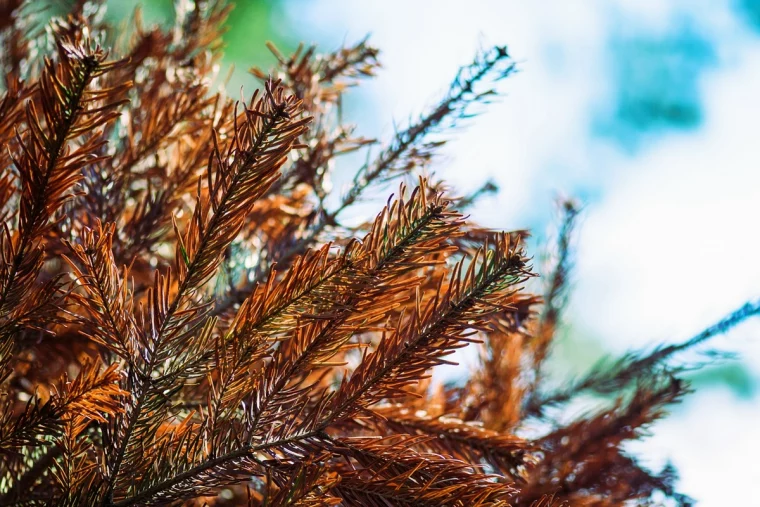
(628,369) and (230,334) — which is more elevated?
→ (628,369)

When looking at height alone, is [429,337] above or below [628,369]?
below

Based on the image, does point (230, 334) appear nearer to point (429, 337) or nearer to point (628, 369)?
point (429, 337)

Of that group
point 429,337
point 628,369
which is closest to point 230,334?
point 429,337

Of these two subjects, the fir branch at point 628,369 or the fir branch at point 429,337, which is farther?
the fir branch at point 628,369

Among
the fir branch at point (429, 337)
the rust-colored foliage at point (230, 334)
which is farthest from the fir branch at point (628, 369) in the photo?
the fir branch at point (429, 337)

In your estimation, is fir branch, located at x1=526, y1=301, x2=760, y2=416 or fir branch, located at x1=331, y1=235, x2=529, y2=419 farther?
fir branch, located at x1=526, y1=301, x2=760, y2=416

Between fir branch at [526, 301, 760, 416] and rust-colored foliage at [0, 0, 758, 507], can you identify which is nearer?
rust-colored foliage at [0, 0, 758, 507]

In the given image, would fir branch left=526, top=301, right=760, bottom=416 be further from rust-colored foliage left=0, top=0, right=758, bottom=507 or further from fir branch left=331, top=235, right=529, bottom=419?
fir branch left=331, top=235, right=529, bottom=419

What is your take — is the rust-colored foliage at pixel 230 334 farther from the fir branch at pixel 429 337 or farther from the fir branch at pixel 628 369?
the fir branch at pixel 628 369

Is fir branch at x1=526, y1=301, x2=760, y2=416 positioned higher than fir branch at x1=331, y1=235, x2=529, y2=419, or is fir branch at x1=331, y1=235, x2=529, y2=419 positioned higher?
fir branch at x1=526, y1=301, x2=760, y2=416

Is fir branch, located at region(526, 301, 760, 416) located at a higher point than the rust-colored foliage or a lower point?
higher

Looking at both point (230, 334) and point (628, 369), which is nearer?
point (230, 334)

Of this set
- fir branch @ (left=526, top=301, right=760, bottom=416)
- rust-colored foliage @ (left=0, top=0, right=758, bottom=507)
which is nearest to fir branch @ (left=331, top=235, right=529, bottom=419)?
rust-colored foliage @ (left=0, top=0, right=758, bottom=507)
